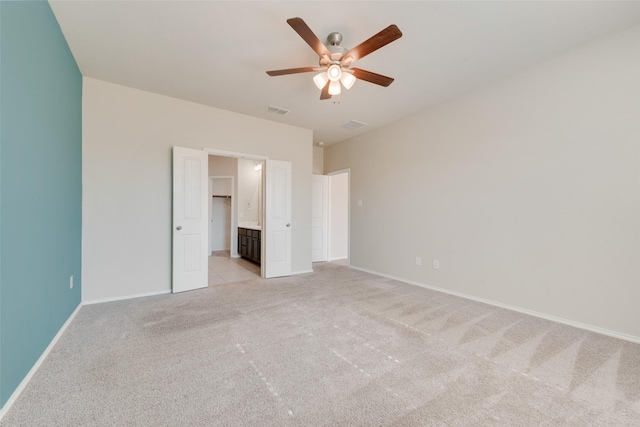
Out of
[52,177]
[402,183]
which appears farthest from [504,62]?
[52,177]

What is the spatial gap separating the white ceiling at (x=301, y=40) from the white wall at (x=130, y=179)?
0.28 m

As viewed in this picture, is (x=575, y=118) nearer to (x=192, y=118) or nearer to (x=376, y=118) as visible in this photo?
(x=376, y=118)

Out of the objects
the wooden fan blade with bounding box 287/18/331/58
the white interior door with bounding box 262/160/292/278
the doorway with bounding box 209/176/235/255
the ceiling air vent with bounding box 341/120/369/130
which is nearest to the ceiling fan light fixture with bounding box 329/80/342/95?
the wooden fan blade with bounding box 287/18/331/58

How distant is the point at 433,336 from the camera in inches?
93.4

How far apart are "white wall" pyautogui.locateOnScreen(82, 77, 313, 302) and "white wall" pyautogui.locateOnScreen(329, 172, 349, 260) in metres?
3.25

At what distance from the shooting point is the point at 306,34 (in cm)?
193

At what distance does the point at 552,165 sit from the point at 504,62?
1.26 metres

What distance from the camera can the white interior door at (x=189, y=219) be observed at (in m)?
3.60

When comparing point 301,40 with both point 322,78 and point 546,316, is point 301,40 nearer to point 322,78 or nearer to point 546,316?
point 322,78

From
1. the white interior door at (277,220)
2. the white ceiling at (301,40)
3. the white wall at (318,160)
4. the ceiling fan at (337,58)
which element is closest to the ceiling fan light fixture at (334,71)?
the ceiling fan at (337,58)

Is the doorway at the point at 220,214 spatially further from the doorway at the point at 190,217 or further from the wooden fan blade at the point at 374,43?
the wooden fan blade at the point at 374,43

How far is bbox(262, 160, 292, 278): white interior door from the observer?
448cm

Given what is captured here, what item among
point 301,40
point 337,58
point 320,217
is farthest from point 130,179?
point 320,217

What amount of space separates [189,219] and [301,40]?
110 inches
